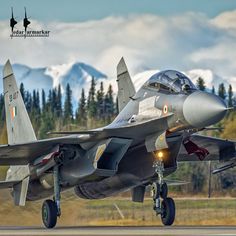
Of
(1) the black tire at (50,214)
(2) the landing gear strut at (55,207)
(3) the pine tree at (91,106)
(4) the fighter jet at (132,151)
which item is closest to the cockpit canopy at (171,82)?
(4) the fighter jet at (132,151)

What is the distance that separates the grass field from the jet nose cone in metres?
8.70

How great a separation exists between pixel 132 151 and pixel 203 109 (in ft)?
10.8

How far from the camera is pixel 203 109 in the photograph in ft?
67.7

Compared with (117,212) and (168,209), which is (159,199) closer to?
(168,209)

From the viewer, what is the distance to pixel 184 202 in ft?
141

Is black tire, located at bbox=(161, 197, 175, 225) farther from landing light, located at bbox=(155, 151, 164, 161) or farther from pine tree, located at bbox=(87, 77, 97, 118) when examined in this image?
pine tree, located at bbox=(87, 77, 97, 118)

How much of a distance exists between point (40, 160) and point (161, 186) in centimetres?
Result: 353

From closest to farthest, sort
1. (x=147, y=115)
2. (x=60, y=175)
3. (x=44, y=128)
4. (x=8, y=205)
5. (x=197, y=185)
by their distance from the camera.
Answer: (x=147, y=115), (x=60, y=175), (x=8, y=205), (x=197, y=185), (x=44, y=128)

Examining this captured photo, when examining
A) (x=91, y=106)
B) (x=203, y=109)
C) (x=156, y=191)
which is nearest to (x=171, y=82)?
(x=203, y=109)

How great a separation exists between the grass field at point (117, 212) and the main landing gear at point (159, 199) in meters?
6.46

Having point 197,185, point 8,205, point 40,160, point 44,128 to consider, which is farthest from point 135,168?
point 44,128

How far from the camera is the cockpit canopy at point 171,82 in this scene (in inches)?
856

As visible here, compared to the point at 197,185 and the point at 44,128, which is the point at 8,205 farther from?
the point at 44,128

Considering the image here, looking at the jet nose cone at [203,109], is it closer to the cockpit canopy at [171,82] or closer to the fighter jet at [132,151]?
the fighter jet at [132,151]
